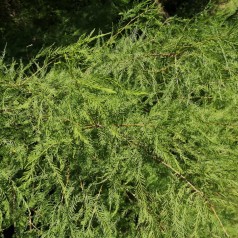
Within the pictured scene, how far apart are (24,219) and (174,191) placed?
122cm

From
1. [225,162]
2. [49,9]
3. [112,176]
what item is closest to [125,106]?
[112,176]

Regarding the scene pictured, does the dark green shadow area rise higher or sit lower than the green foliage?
lower

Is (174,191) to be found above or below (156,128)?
below

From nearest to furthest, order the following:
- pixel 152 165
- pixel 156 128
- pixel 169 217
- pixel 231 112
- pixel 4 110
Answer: pixel 156 128 → pixel 4 110 → pixel 169 217 → pixel 152 165 → pixel 231 112

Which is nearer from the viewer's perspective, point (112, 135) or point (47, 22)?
point (112, 135)

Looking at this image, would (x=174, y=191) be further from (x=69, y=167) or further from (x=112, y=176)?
(x=69, y=167)

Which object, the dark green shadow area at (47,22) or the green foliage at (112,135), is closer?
the green foliage at (112,135)

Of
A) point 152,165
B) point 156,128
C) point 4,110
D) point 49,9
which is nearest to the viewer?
point 156,128

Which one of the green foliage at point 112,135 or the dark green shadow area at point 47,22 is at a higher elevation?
the green foliage at point 112,135

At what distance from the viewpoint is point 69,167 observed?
2406 millimetres

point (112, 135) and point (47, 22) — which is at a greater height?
point (112, 135)

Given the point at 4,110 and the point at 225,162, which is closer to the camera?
the point at 4,110

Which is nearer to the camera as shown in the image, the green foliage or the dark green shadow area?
the green foliage

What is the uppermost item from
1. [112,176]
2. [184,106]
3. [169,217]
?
[184,106]
